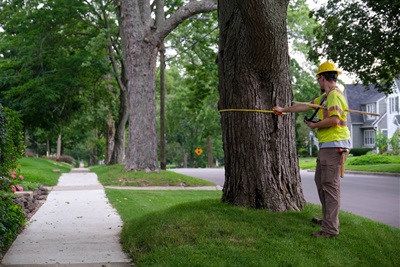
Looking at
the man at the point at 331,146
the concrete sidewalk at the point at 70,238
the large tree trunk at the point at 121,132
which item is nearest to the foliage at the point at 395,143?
the large tree trunk at the point at 121,132

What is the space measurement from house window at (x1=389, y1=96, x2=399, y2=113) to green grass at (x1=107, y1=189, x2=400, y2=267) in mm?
50068

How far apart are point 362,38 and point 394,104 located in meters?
34.3

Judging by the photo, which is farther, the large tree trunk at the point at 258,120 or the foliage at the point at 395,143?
the foliage at the point at 395,143

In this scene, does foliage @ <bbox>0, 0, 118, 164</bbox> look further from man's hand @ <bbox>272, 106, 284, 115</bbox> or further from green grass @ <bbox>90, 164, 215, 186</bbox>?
man's hand @ <bbox>272, 106, 284, 115</bbox>

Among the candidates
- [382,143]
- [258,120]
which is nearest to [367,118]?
[382,143]

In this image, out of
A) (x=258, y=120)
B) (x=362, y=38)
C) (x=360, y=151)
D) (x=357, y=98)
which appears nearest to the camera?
(x=258, y=120)

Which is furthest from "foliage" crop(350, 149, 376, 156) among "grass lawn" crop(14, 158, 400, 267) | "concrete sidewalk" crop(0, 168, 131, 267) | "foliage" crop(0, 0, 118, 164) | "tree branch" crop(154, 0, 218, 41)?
"grass lawn" crop(14, 158, 400, 267)

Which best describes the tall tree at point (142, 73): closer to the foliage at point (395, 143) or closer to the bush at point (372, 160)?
the bush at point (372, 160)

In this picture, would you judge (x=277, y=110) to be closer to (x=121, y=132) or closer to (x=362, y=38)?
(x=362, y=38)

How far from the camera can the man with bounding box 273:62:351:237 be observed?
6414 mm

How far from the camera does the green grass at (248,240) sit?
571 cm

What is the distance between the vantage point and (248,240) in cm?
611

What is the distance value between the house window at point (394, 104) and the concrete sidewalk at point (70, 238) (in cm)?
4711

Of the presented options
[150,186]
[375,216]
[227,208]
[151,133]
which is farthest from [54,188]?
[227,208]
